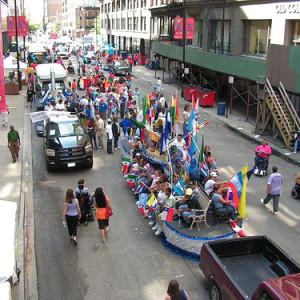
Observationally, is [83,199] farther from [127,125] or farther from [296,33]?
[296,33]

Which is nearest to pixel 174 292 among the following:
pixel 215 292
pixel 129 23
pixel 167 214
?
pixel 215 292

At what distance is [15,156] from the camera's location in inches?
652

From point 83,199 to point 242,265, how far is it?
4835 mm

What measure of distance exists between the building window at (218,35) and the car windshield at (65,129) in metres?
19.1

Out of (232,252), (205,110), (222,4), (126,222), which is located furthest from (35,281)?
(222,4)

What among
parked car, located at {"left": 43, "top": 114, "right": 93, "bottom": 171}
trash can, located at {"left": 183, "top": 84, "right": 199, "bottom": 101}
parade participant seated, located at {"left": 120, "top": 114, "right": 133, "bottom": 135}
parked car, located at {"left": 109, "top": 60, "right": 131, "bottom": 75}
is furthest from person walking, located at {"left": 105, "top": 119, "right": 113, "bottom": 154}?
parked car, located at {"left": 109, "top": 60, "right": 131, "bottom": 75}

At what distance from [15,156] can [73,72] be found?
1230 inches

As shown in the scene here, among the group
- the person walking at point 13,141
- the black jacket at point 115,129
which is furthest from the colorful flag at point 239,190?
the person walking at point 13,141

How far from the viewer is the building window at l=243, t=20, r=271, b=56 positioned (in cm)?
2719

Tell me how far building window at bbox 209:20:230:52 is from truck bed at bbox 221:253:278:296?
26222mm

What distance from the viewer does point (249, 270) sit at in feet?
25.6

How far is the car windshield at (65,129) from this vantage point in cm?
1578

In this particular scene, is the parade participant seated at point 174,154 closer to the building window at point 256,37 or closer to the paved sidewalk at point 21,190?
the paved sidewalk at point 21,190

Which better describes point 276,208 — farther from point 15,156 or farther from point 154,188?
point 15,156
